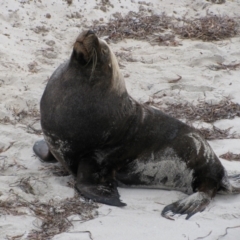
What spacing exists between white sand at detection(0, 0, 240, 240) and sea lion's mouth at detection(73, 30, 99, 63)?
3.09 ft

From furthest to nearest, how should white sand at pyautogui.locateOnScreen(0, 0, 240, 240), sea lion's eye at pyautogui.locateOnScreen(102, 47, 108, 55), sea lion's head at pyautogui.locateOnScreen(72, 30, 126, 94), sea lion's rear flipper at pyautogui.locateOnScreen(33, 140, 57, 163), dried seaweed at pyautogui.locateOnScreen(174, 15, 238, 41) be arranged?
dried seaweed at pyautogui.locateOnScreen(174, 15, 238, 41), sea lion's rear flipper at pyautogui.locateOnScreen(33, 140, 57, 163), sea lion's eye at pyautogui.locateOnScreen(102, 47, 108, 55), sea lion's head at pyautogui.locateOnScreen(72, 30, 126, 94), white sand at pyautogui.locateOnScreen(0, 0, 240, 240)

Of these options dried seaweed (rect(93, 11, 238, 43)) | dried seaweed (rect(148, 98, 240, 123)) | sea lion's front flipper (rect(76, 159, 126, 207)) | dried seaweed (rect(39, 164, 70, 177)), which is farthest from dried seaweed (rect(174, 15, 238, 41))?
sea lion's front flipper (rect(76, 159, 126, 207))

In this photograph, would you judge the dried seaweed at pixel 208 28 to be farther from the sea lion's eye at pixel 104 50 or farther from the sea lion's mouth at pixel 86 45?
the sea lion's mouth at pixel 86 45

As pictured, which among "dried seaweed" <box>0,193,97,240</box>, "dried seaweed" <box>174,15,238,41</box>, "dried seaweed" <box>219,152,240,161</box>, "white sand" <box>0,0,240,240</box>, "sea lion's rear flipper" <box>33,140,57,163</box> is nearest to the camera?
"dried seaweed" <box>0,193,97,240</box>

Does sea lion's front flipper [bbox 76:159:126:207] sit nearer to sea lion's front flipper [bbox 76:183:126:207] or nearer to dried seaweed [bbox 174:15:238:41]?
sea lion's front flipper [bbox 76:183:126:207]

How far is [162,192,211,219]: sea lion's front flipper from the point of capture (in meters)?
4.67

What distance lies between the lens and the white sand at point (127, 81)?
14.2 feet

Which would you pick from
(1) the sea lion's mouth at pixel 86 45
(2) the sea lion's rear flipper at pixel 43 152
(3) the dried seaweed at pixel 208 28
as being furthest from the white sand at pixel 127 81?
(1) the sea lion's mouth at pixel 86 45

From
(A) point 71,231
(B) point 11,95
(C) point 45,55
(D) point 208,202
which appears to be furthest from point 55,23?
(A) point 71,231

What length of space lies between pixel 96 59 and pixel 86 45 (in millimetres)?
150

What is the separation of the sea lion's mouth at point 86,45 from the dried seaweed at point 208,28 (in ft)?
12.7

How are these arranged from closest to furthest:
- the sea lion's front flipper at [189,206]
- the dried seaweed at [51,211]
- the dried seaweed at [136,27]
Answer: the dried seaweed at [51,211]
the sea lion's front flipper at [189,206]
the dried seaweed at [136,27]

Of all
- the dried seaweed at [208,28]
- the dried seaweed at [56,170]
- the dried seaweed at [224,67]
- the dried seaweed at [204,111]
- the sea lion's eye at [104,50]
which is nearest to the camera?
the sea lion's eye at [104,50]

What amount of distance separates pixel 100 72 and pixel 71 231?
137 centimetres
